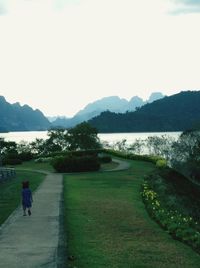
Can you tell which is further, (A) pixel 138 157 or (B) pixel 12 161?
(A) pixel 138 157

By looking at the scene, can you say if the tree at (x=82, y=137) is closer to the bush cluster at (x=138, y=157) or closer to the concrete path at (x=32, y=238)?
the bush cluster at (x=138, y=157)

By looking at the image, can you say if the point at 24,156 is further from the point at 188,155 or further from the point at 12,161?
the point at 188,155

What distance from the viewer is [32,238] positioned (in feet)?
41.1

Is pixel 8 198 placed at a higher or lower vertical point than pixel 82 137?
lower

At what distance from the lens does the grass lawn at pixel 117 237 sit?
10836mm

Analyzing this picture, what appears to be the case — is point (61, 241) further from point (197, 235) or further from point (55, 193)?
point (55, 193)

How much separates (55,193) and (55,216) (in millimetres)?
7281

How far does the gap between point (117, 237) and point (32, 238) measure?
2.35 m

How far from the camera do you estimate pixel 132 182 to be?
29.4 meters

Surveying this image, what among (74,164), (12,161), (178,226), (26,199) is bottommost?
(178,226)

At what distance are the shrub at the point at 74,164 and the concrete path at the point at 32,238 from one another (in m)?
19.2

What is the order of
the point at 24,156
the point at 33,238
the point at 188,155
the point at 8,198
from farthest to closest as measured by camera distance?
the point at 188,155 < the point at 24,156 < the point at 8,198 < the point at 33,238

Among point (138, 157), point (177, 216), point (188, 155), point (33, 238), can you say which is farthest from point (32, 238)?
point (188, 155)

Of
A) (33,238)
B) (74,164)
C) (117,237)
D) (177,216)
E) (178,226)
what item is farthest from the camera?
(74,164)
